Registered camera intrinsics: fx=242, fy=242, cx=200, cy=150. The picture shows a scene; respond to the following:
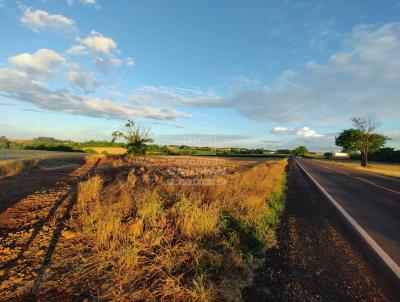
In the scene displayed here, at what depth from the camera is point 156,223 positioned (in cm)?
533

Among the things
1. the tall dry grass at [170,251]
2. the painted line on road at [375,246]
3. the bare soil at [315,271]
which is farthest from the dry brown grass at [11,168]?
the painted line on road at [375,246]

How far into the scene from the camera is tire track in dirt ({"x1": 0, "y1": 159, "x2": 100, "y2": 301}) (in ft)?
11.2

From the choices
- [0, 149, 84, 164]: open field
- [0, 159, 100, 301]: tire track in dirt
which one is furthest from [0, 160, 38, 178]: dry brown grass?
[0, 159, 100, 301]: tire track in dirt

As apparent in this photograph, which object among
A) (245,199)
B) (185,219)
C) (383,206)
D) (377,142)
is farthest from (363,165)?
(185,219)

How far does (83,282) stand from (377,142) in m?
66.4

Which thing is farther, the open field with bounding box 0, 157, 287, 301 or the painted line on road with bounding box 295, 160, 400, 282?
the painted line on road with bounding box 295, 160, 400, 282

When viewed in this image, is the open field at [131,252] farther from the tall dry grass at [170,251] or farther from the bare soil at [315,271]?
the bare soil at [315,271]

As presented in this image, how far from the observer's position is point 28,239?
484cm

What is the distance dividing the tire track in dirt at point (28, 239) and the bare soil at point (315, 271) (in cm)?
316

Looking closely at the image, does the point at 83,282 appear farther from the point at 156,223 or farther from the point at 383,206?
the point at 383,206

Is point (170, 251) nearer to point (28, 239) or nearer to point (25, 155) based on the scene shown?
point (28, 239)

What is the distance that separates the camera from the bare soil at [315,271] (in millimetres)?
3443

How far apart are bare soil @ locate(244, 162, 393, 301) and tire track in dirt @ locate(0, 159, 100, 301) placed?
3164mm

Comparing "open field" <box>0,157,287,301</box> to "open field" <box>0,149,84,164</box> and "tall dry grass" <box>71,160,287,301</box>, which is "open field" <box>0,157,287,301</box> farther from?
"open field" <box>0,149,84,164</box>
